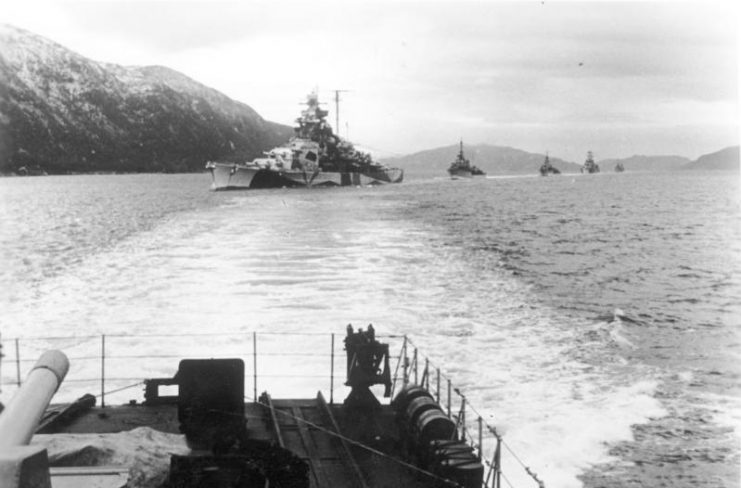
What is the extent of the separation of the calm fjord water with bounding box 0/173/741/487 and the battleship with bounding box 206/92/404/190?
46143 mm

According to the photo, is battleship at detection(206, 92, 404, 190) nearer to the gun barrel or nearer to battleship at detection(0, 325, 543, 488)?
battleship at detection(0, 325, 543, 488)

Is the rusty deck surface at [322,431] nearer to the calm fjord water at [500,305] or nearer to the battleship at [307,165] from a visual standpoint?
the calm fjord water at [500,305]

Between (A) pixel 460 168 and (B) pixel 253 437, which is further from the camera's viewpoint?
(A) pixel 460 168

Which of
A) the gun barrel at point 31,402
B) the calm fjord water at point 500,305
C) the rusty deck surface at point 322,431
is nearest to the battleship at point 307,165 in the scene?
the calm fjord water at point 500,305

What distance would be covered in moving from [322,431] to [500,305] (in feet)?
55.8

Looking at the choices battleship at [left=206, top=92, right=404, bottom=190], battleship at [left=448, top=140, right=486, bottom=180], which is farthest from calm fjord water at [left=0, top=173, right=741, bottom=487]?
battleship at [left=448, top=140, right=486, bottom=180]

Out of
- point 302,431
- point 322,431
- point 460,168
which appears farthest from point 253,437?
point 460,168

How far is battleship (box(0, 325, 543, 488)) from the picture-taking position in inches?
277

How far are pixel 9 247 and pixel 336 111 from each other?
3290 inches

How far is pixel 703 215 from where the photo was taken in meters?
79.1

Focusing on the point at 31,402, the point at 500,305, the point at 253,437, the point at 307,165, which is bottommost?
the point at 500,305

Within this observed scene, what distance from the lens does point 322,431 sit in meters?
11.6

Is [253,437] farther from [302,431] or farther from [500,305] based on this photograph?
[500,305]

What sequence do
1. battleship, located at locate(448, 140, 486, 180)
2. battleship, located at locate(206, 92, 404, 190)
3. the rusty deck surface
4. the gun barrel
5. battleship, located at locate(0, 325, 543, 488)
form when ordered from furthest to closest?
battleship, located at locate(448, 140, 486, 180) < battleship, located at locate(206, 92, 404, 190) < the rusty deck surface < battleship, located at locate(0, 325, 543, 488) < the gun barrel
